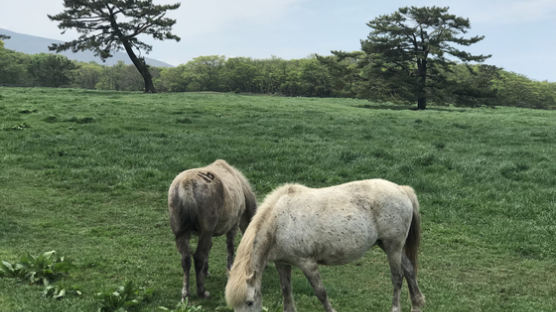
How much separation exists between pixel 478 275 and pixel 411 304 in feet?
7.27

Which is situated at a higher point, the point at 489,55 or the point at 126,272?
the point at 489,55

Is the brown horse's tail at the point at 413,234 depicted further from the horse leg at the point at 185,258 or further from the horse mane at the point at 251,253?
the horse leg at the point at 185,258

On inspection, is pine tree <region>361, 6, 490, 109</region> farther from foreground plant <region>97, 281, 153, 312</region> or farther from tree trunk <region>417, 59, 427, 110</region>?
foreground plant <region>97, 281, 153, 312</region>

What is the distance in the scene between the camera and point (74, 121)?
64.0ft

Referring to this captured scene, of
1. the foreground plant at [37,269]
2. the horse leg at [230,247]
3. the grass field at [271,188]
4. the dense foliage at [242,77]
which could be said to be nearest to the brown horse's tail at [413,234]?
the grass field at [271,188]

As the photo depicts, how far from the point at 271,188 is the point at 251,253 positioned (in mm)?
6954

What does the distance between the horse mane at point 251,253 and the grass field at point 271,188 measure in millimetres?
1583

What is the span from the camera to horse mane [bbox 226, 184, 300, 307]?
16.3 ft

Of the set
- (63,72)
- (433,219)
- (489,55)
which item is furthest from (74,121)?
(63,72)

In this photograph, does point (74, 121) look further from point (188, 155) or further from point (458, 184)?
point (458, 184)

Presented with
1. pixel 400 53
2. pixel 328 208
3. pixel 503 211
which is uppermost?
pixel 400 53

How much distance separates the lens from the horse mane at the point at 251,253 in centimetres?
495

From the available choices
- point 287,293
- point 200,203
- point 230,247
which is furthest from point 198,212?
point 287,293

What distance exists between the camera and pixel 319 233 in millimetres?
5496
